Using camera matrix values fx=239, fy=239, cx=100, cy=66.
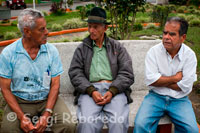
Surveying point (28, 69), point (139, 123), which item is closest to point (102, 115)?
point (139, 123)

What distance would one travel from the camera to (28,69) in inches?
113

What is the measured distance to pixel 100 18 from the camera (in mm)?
3338

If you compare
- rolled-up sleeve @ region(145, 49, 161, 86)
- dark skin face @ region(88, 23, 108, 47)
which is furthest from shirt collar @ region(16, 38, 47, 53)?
rolled-up sleeve @ region(145, 49, 161, 86)

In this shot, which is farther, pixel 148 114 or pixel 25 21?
pixel 148 114

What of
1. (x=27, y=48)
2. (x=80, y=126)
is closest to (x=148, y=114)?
(x=80, y=126)

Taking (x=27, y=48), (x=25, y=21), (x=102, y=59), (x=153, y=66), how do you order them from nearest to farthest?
(x=25, y=21) → (x=27, y=48) → (x=153, y=66) → (x=102, y=59)

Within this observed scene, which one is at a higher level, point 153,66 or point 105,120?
point 153,66

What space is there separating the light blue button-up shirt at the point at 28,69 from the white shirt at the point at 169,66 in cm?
123

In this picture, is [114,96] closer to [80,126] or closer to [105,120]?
[105,120]

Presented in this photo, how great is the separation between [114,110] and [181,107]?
33.6 inches

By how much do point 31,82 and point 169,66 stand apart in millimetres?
1784

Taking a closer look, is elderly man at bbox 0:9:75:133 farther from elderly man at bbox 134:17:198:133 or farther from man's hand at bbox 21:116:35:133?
elderly man at bbox 134:17:198:133

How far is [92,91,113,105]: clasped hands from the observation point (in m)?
→ 3.04

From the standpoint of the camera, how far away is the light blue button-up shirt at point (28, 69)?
9.25 feet
